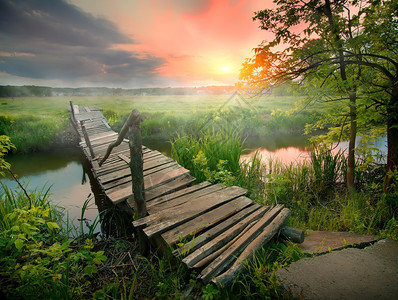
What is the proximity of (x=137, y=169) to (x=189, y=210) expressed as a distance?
1073 millimetres

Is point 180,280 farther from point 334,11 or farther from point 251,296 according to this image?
point 334,11

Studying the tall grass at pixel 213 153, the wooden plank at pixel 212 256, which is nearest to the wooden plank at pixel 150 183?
the tall grass at pixel 213 153

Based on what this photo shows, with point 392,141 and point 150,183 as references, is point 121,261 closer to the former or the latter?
point 150,183

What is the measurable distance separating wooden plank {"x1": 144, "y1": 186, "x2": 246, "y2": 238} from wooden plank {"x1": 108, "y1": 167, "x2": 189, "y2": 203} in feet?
3.26

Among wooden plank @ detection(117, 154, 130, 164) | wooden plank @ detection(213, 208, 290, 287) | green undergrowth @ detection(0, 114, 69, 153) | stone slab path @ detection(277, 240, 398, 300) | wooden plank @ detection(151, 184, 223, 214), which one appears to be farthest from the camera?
green undergrowth @ detection(0, 114, 69, 153)

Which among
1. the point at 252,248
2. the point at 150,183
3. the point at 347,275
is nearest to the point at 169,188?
the point at 150,183

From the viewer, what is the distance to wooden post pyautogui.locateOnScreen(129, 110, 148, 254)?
7.95ft

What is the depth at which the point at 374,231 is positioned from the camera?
3297 mm

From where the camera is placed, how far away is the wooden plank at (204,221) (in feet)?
8.48

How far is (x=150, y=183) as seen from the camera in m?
4.08

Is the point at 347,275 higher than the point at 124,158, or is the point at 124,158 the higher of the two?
the point at 124,158

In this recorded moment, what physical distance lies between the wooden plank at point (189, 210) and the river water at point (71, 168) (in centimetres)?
292

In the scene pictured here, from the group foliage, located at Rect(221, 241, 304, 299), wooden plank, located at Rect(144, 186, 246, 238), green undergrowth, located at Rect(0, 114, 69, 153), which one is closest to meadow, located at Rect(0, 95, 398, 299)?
foliage, located at Rect(221, 241, 304, 299)

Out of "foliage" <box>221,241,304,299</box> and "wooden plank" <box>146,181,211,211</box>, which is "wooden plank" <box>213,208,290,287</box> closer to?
"foliage" <box>221,241,304,299</box>
